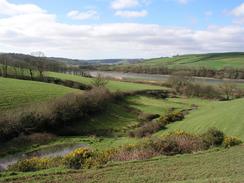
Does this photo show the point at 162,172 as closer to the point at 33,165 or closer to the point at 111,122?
the point at 33,165

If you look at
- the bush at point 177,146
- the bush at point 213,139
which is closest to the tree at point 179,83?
the bush at point 213,139

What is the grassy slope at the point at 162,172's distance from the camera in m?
16.1

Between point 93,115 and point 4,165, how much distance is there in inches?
1007

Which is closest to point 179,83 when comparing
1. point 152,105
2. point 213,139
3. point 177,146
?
point 152,105

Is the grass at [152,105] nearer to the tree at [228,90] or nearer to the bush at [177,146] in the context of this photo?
the tree at [228,90]

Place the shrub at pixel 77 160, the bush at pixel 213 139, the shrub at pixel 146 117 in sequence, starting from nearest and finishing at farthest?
the shrub at pixel 77 160 → the bush at pixel 213 139 → the shrub at pixel 146 117

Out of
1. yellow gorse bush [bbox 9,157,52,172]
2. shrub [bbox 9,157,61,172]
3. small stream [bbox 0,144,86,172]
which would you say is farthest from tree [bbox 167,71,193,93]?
yellow gorse bush [bbox 9,157,52,172]

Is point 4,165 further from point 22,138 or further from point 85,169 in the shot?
point 85,169

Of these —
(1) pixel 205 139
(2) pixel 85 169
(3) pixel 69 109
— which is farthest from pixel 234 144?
(3) pixel 69 109

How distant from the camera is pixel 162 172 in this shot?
1741cm

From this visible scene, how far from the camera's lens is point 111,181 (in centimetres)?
1619

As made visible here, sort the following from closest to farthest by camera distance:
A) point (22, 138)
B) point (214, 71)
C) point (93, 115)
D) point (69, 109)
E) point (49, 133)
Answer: point (22, 138) < point (49, 133) < point (69, 109) < point (93, 115) < point (214, 71)

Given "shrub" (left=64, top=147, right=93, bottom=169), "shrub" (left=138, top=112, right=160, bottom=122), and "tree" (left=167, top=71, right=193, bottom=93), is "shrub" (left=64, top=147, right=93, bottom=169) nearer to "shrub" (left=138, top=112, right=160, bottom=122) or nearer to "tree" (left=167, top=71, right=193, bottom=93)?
"shrub" (left=138, top=112, right=160, bottom=122)

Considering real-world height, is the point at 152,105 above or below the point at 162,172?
below
